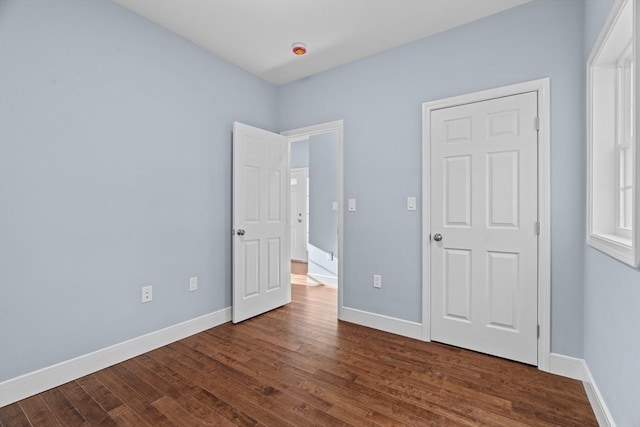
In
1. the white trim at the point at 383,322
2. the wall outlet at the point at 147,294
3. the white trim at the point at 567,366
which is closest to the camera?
the white trim at the point at 567,366

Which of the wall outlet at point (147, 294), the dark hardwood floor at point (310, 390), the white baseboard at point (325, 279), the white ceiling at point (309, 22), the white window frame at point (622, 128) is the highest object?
the white ceiling at point (309, 22)

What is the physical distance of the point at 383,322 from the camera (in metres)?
2.89

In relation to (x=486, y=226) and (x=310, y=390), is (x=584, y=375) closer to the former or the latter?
(x=486, y=226)

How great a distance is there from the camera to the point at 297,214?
656cm

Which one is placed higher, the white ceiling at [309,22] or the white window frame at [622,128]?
the white ceiling at [309,22]

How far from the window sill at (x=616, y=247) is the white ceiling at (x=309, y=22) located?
5.74 ft

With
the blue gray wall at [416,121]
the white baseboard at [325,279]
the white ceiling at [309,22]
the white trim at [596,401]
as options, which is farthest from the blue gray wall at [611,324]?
the white baseboard at [325,279]

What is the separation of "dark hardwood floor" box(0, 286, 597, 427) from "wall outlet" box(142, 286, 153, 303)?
42 cm

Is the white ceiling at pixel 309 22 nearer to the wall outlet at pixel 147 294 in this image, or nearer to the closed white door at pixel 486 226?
the closed white door at pixel 486 226

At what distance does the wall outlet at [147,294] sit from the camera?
2.44 metres

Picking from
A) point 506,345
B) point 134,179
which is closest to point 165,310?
point 134,179

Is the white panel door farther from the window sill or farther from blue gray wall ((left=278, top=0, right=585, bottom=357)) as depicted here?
the window sill

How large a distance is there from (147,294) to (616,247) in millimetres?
2972

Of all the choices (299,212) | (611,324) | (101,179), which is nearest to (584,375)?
(611,324)
